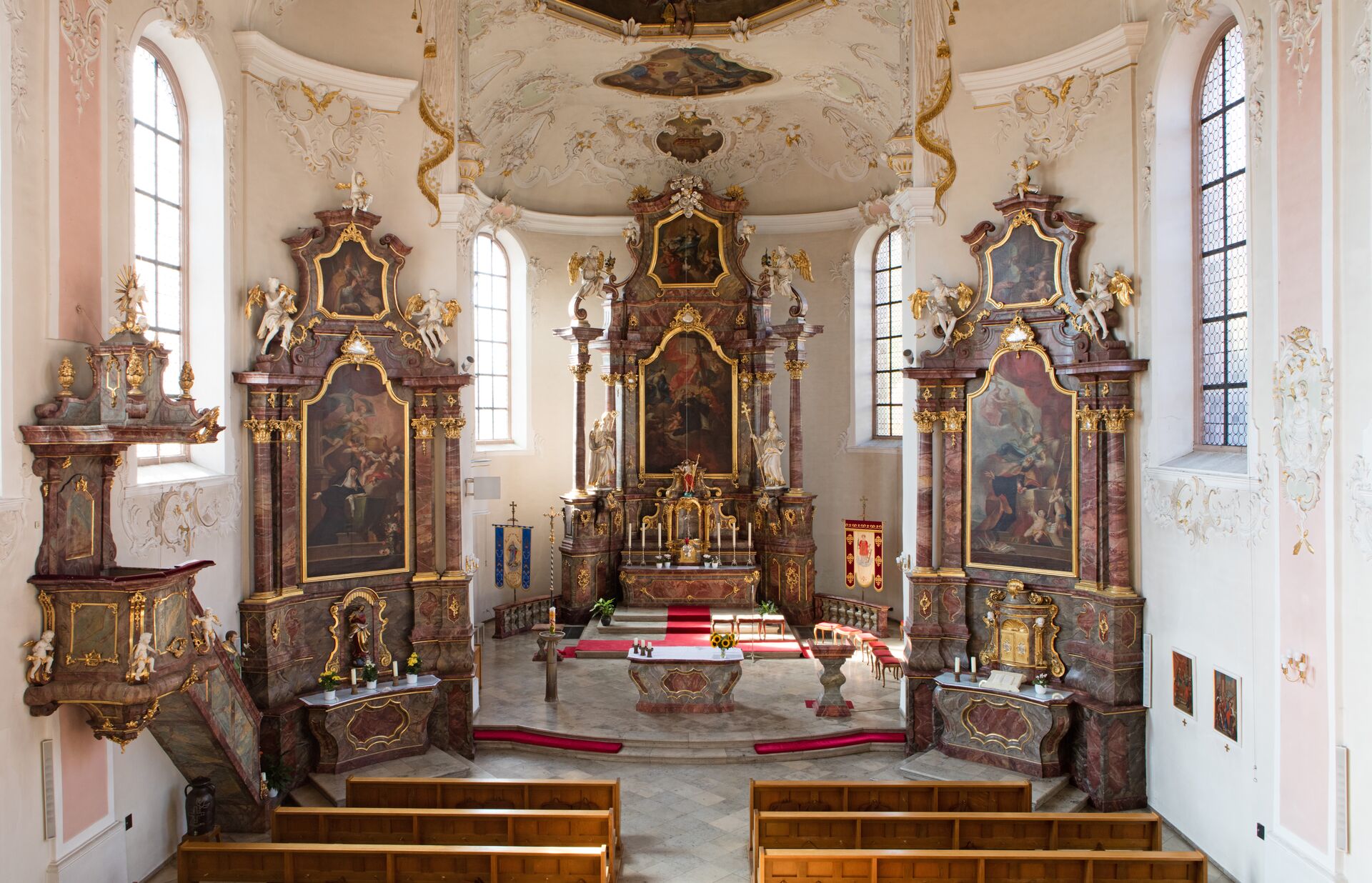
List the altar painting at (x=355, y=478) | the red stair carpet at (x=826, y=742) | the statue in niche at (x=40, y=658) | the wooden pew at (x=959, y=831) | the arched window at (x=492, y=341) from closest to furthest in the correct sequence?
the statue in niche at (x=40, y=658) → the wooden pew at (x=959, y=831) → the altar painting at (x=355, y=478) → the red stair carpet at (x=826, y=742) → the arched window at (x=492, y=341)

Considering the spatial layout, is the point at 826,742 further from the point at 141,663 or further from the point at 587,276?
the point at 587,276

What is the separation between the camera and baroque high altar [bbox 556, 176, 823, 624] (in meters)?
22.2

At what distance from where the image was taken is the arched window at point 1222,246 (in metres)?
12.1

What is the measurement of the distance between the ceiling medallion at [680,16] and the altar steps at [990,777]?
44.1 ft

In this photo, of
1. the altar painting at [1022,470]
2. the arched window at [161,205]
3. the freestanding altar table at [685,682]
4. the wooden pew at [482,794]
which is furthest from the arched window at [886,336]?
the arched window at [161,205]

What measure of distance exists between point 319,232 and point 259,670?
627 centimetres

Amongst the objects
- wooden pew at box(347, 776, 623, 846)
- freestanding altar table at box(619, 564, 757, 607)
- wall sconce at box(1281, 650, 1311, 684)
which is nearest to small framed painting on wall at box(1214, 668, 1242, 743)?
wall sconce at box(1281, 650, 1311, 684)

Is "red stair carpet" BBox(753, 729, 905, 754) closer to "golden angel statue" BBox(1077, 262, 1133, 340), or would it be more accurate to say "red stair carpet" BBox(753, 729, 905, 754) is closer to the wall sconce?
the wall sconce

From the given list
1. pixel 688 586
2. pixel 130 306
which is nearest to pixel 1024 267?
pixel 688 586

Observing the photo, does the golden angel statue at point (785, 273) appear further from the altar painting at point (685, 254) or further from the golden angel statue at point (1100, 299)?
the golden angel statue at point (1100, 299)

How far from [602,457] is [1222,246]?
1335 cm

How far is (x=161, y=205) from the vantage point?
40.9 feet

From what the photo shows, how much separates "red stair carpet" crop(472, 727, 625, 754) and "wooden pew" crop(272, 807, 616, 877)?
4620 mm

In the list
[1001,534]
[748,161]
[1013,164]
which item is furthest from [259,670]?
[748,161]
